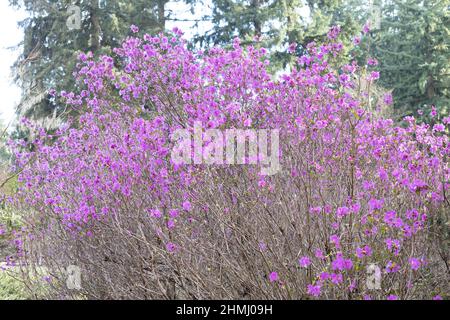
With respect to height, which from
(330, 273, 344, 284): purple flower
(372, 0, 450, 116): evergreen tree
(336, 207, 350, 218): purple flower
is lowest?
(330, 273, 344, 284): purple flower

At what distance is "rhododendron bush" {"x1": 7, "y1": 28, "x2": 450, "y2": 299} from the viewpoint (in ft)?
11.2

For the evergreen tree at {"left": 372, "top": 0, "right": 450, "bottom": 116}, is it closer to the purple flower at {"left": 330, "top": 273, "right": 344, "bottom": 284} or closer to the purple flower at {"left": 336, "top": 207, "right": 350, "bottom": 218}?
the purple flower at {"left": 336, "top": 207, "right": 350, "bottom": 218}

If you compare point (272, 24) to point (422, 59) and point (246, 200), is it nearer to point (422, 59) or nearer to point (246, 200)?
point (422, 59)

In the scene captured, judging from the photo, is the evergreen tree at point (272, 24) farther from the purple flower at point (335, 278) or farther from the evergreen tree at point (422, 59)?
the purple flower at point (335, 278)

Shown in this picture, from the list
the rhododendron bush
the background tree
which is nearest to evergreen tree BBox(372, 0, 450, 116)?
the background tree

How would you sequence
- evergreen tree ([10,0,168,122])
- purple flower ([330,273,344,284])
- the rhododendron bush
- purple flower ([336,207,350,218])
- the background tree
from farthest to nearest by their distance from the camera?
the background tree, evergreen tree ([10,0,168,122]), the rhododendron bush, purple flower ([336,207,350,218]), purple flower ([330,273,344,284])

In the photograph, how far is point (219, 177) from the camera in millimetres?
3693

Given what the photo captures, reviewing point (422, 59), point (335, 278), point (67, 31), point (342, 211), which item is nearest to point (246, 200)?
point (342, 211)

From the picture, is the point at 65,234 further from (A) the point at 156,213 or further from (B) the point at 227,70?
(B) the point at 227,70

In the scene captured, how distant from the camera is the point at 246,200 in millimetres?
3709

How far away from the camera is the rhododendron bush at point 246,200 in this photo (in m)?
3.40

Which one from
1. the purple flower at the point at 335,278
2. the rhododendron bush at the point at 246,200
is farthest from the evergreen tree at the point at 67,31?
the purple flower at the point at 335,278

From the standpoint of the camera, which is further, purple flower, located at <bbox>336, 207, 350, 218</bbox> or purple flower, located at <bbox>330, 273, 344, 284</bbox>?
purple flower, located at <bbox>336, 207, 350, 218</bbox>

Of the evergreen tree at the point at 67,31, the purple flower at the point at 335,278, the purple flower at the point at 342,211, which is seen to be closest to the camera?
the purple flower at the point at 335,278
